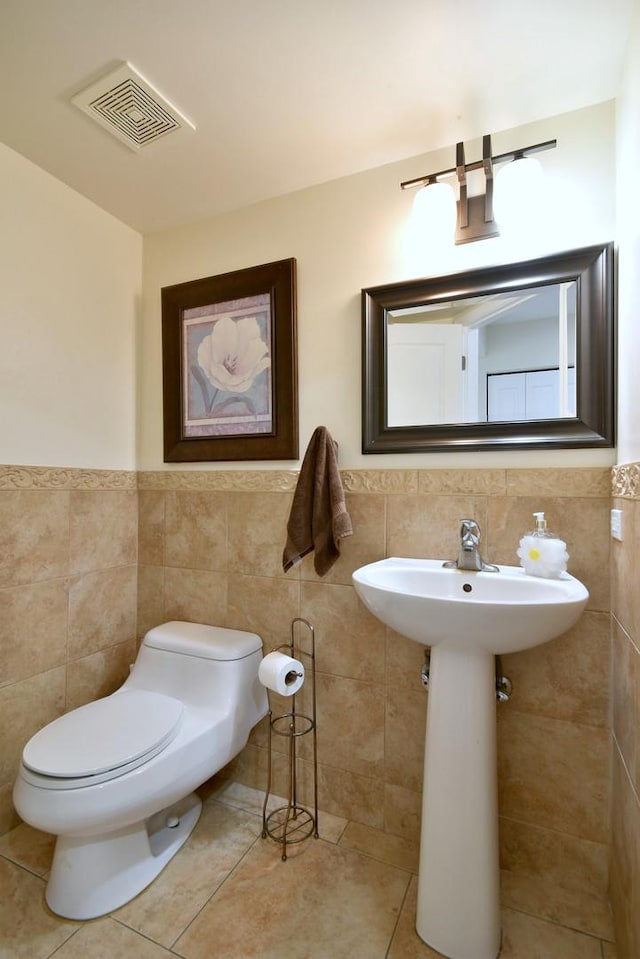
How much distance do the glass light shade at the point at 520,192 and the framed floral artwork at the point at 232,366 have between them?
27.8 inches

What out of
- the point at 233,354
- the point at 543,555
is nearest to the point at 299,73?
the point at 233,354

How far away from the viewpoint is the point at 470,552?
1205 mm

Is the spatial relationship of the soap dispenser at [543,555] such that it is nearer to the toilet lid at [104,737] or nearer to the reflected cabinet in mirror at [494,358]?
Result: the reflected cabinet in mirror at [494,358]

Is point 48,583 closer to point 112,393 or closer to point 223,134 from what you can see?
point 112,393

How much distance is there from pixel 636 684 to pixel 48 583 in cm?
175

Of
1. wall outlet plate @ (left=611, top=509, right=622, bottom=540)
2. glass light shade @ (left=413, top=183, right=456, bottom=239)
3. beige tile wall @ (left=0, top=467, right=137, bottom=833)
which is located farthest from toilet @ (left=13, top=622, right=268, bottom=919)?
glass light shade @ (left=413, top=183, right=456, bottom=239)

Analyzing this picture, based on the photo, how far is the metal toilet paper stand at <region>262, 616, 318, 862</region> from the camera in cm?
143

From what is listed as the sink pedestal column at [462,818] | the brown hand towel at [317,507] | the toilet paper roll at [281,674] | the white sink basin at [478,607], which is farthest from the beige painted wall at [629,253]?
the toilet paper roll at [281,674]

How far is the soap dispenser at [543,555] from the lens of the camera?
1.10 m

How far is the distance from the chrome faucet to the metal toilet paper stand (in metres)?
0.60

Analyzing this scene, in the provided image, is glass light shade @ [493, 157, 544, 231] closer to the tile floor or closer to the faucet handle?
the faucet handle

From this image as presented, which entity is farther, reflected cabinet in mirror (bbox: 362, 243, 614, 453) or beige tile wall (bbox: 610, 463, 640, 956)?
reflected cabinet in mirror (bbox: 362, 243, 614, 453)

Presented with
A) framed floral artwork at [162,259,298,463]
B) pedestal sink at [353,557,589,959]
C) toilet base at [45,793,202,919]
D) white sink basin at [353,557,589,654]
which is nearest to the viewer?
white sink basin at [353,557,589,654]

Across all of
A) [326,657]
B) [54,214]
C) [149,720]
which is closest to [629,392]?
[326,657]
